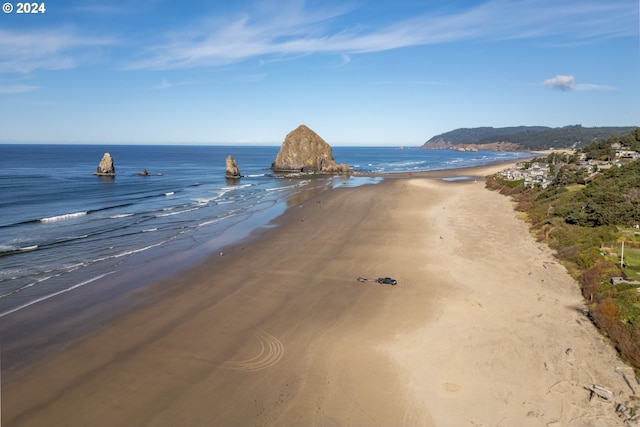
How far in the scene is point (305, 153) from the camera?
333 ft

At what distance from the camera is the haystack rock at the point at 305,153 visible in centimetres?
10138

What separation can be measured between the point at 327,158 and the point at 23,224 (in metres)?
74.6

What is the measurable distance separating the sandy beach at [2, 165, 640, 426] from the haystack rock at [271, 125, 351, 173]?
3020 inches

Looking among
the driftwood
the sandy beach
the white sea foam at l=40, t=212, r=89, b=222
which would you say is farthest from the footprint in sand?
the white sea foam at l=40, t=212, r=89, b=222

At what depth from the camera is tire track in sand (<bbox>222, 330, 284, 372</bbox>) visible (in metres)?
13.8

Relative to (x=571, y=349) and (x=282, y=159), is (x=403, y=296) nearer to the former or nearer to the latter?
(x=571, y=349)

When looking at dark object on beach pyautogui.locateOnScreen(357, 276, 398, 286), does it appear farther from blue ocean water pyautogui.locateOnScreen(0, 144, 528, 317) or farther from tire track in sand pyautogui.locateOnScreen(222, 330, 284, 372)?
blue ocean water pyautogui.locateOnScreen(0, 144, 528, 317)

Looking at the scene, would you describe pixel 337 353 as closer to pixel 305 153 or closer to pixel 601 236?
pixel 601 236

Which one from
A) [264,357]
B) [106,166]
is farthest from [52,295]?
[106,166]

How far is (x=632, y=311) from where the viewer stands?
51.2ft

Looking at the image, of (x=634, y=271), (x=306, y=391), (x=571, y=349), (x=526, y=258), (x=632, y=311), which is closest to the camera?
(x=306, y=391)

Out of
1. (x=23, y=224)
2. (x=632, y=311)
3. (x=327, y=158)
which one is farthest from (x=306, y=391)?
(x=327, y=158)

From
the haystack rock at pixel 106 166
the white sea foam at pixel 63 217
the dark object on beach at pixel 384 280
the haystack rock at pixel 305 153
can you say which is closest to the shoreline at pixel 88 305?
the dark object on beach at pixel 384 280

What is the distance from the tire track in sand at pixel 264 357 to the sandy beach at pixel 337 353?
0.07 meters
